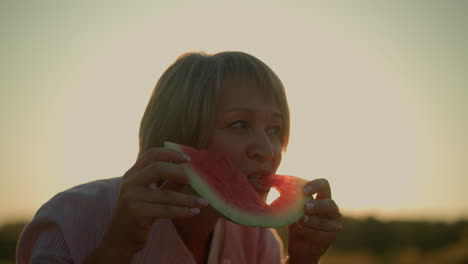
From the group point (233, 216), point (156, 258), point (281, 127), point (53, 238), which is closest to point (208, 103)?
point (281, 127)

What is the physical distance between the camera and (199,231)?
2.98 meters

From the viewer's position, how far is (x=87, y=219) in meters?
2.66

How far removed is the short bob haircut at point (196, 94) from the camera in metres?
2.67

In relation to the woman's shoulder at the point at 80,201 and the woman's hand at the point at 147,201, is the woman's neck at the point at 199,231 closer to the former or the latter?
the woman's shoulder at the point at 80,201

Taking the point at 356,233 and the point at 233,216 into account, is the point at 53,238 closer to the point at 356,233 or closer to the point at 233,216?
the point at 233,216

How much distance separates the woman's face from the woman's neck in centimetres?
42

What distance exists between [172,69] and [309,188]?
3.97ft

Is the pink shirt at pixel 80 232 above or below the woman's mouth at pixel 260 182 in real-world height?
below

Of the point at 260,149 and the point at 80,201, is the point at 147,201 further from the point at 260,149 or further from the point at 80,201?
the point at 80,201

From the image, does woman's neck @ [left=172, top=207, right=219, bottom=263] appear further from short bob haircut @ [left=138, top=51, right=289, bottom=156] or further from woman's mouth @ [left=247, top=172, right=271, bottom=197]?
short bob haircut @ [left=138, top=51, right=289, bottom=156]

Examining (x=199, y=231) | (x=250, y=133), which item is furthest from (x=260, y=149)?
(x=199, y=231)

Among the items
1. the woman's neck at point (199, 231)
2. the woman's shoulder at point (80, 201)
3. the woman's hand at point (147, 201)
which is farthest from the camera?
the woman's neck at point (199, 231)

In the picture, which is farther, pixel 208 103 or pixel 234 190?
pixel 208 103

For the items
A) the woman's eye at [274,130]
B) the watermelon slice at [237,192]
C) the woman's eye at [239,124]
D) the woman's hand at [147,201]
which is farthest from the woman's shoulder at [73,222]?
the woman's eye at [274,130]
